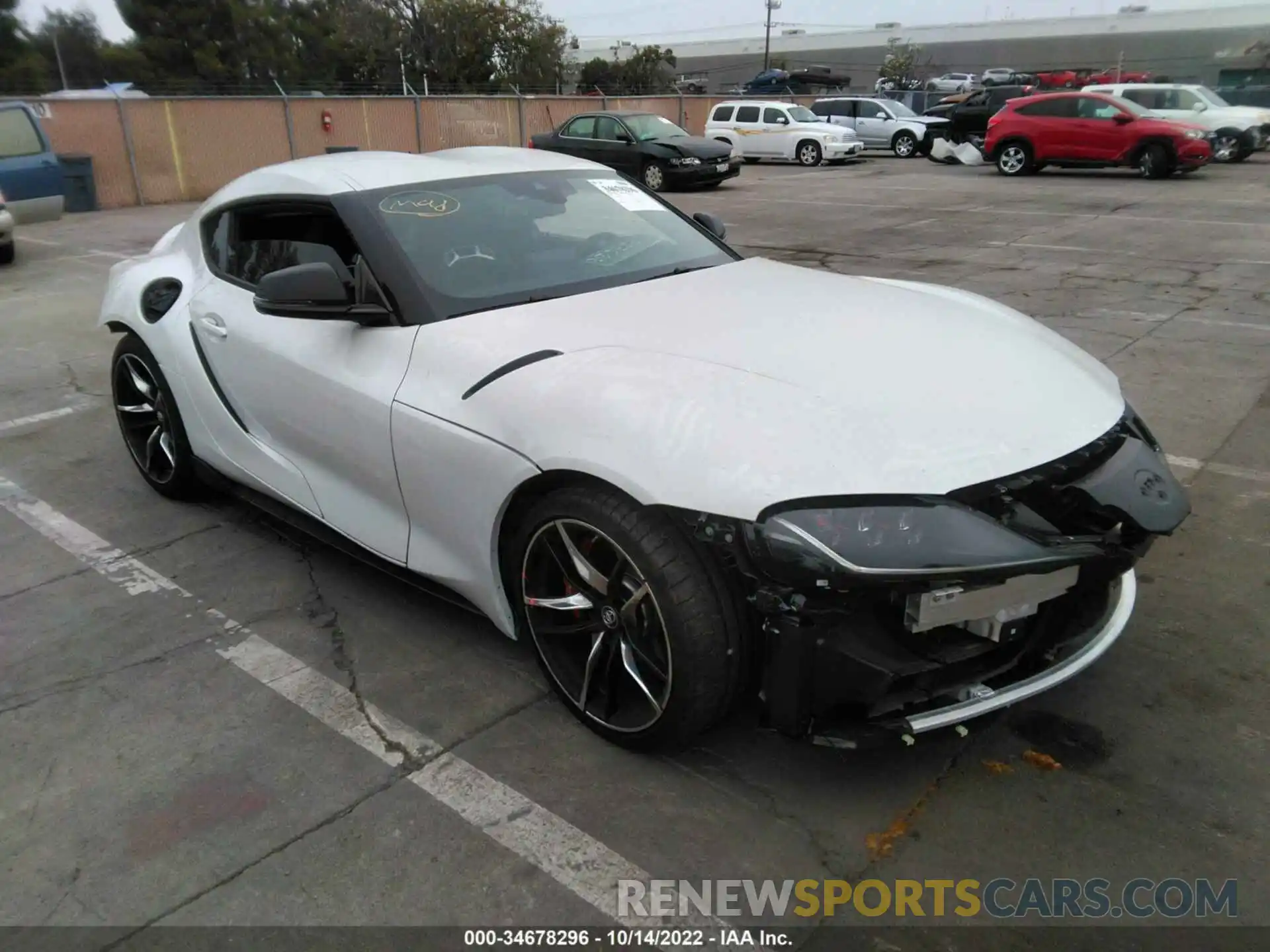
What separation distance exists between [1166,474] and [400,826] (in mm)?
2223

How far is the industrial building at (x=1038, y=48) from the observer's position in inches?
2418

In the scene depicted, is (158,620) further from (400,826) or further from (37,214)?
(37,214)

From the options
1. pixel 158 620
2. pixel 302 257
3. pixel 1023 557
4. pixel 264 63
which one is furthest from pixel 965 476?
pixel 264 63

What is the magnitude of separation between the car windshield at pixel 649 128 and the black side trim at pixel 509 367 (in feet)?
54.4

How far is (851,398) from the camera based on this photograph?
2.38 m

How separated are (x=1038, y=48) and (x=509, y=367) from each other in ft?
273

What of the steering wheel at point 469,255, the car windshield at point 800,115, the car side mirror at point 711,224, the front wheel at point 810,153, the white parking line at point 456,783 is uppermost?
the steering wheel at point 469,255

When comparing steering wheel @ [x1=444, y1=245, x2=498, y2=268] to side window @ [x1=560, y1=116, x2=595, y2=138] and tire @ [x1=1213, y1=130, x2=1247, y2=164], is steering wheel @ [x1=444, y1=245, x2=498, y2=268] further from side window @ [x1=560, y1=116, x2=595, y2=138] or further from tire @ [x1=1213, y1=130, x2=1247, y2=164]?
tire @ [x1=1213, y1=130, x2=1247, y2=164]

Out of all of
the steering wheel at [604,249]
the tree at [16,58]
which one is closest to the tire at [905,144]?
the steering wheel at [604,249]

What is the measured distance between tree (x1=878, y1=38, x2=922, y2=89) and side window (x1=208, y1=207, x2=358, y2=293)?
7060cm

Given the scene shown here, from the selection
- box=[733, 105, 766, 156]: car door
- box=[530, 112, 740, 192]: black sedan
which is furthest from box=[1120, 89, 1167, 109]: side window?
box=[530, 112, 740, 192]: black sedan

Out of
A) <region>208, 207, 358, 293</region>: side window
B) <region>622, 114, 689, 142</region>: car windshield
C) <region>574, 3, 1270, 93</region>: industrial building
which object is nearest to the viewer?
<region>208, 207, 358, 293</region>: side window

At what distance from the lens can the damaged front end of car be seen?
209cm

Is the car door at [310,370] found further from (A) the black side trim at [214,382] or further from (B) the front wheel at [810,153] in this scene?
(B) the front wheel at [810,153]
